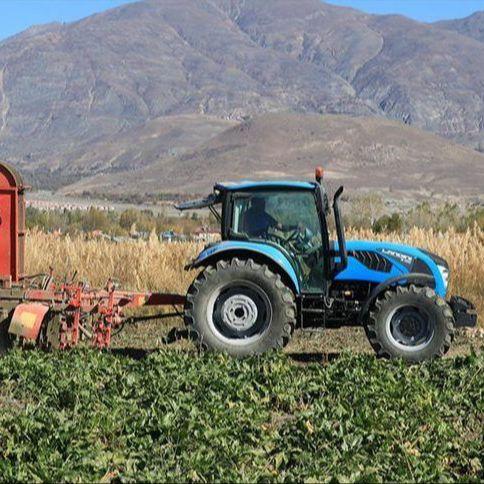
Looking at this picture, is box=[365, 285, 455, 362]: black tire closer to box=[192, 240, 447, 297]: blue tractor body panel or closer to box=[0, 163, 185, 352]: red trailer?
box=[192, 240, 447, 297]: blue tractor body panel

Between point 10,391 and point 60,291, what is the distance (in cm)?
198

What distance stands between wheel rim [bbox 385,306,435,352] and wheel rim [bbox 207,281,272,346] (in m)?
1.37

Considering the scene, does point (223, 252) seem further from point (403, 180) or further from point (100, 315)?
point (403, 180)

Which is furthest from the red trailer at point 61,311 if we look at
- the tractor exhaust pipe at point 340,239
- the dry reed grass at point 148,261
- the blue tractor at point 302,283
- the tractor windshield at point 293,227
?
the dry reed grass at point 148,261

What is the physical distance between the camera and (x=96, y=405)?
26.9ft

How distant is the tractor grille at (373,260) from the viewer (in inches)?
436

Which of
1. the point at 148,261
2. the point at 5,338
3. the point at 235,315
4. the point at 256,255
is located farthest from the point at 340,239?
the point at 148,261

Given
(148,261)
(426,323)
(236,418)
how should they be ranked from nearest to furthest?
(236,418)
(426,323)
(148,261)

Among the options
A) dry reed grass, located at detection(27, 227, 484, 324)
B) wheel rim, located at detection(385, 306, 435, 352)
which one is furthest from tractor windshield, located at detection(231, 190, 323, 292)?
dry reed grass, located at detection(27, 227, 484, 324)

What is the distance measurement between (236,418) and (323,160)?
10778cm

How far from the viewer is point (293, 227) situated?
10.9 metres

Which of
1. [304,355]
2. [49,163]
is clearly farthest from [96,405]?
[49,163]

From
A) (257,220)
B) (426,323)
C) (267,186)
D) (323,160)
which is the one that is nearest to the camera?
(426,323)

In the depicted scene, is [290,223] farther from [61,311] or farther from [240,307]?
[61,311]
